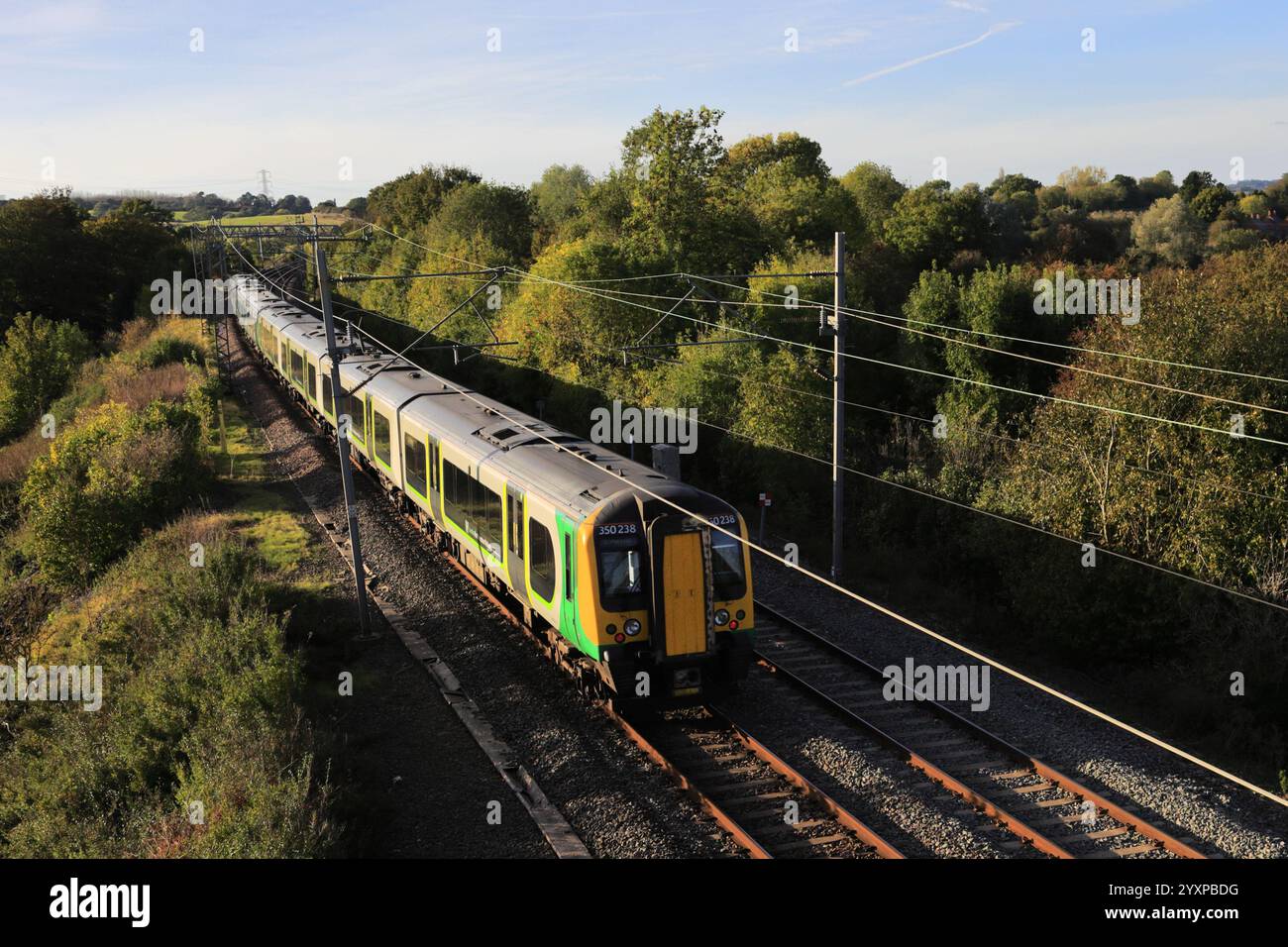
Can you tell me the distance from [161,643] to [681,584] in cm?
886

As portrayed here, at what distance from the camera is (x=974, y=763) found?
12.2m

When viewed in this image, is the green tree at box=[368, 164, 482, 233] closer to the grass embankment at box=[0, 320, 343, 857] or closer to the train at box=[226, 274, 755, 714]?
the grass embankment at box=[0, 320, 343, 857]

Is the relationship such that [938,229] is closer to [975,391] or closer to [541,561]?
[975,391]

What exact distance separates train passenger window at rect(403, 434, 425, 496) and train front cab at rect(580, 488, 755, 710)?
8.13 metres

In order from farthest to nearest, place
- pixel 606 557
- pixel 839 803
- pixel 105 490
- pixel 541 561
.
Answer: pixel 105 490 < pixel 541 561 < pixel 606 557 < pixel 839 803

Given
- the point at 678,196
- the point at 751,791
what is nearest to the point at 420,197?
the point at 678,196

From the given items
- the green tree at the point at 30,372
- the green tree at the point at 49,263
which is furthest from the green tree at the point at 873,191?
the green tree at the point at 49,263

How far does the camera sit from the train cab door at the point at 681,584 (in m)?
12.2

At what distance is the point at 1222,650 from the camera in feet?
51.6

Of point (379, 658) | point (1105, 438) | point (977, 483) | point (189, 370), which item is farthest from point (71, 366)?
point (1105, 438)

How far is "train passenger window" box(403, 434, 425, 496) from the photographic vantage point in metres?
19.4

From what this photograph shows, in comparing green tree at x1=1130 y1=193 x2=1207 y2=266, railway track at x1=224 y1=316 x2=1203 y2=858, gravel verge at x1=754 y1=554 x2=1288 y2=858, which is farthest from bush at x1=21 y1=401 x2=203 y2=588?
green tree at x1=1130 y1=193 x2=1207 y2=266

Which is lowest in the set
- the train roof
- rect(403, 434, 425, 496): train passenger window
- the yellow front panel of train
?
the yellow front panel of train

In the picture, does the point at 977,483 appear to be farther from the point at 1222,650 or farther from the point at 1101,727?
the point at 1101,727
